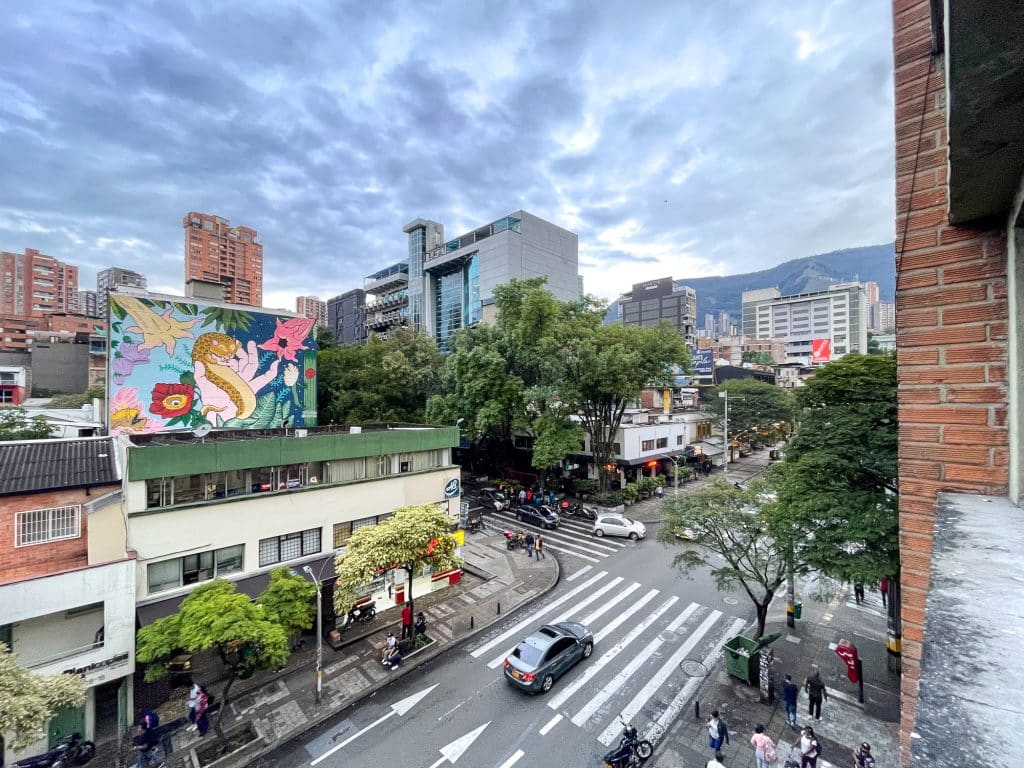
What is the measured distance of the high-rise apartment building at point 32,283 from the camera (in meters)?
94.1

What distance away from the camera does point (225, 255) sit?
115438mm

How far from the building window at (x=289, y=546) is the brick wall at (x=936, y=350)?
53.7ft

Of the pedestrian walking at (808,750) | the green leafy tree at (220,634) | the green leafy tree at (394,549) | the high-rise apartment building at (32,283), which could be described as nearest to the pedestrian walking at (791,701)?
the pedestrian walking at (808,750)

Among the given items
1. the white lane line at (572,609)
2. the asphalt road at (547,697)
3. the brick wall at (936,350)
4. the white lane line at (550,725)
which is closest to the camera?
the brick wall at (936,350)

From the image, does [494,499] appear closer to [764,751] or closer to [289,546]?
[289,546]

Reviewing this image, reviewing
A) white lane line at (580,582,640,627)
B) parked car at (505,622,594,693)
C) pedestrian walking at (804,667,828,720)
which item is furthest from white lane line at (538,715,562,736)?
pedestrian walking at (804,667,828,720)

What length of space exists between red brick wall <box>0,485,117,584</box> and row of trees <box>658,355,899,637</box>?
1730cm

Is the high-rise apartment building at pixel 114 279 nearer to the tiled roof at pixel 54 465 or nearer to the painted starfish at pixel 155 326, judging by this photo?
the painted starfish at pixel 155 326

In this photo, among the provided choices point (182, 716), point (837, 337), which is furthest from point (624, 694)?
point (837, 337)

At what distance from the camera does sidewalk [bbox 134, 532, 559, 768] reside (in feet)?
37.6

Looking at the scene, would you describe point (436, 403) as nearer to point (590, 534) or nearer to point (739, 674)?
point (590, 534)

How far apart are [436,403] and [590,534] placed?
1391cm

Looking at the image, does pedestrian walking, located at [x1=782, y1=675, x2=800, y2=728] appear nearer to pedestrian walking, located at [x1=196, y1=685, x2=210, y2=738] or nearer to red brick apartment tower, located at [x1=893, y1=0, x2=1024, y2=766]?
red brick apartment tower, located at [x1=893, y1=0, x2=1024, y2=766]

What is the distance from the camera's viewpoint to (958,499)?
2.78 meters
